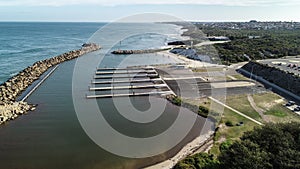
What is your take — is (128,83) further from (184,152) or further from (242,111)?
(184,152)

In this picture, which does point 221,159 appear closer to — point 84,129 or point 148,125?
point 148,125

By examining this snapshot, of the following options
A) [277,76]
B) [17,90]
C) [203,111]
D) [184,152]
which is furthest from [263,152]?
[17,90]

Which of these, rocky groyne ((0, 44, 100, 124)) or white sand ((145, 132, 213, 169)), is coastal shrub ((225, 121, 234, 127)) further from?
rocky groyne ((0, 44, 100, 124))

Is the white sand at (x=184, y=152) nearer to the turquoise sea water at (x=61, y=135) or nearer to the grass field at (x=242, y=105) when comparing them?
the turquoise sea water at (x=61, y=135)

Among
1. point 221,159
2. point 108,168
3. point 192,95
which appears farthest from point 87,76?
point 221,159

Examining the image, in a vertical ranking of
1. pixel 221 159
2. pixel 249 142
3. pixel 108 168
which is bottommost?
pixel 108 168

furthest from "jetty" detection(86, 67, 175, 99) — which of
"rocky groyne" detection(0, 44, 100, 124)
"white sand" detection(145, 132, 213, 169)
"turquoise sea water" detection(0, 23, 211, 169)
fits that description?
"white sand" detection(145, 132, 213, 169)

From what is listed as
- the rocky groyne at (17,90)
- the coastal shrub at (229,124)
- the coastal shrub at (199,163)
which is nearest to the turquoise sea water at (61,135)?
the rocky groyne at (17,90)
